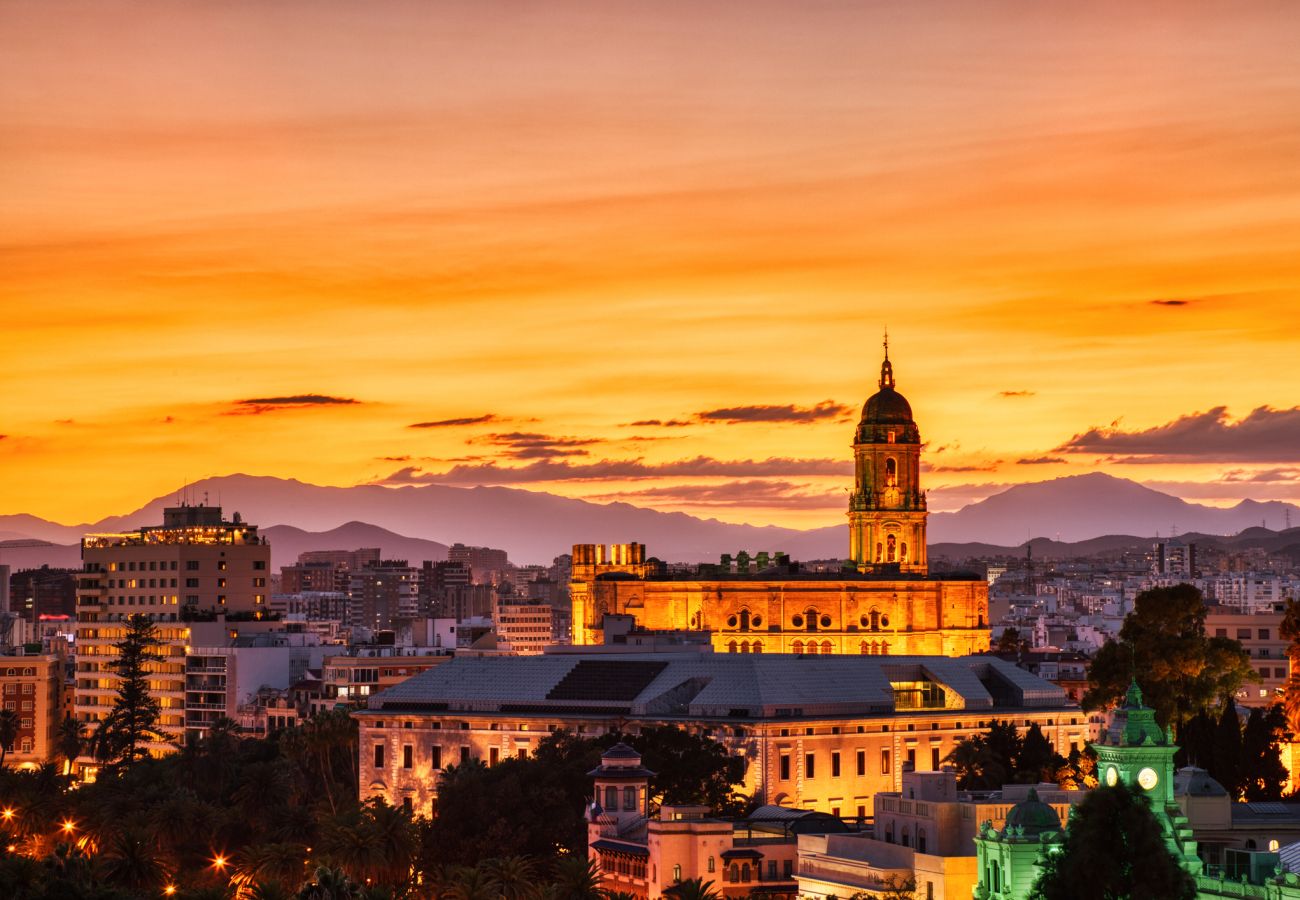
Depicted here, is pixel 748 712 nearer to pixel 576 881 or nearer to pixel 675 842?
pixel 675 842

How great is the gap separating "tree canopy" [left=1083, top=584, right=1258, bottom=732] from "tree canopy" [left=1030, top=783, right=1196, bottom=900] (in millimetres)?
63355

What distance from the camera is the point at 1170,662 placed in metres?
162

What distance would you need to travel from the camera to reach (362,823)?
458 ft

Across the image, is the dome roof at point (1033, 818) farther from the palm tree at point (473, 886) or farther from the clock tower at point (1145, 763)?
the palm tree at point (473, 886)

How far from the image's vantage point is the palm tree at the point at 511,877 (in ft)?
408

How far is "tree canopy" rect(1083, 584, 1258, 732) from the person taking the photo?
162 meters

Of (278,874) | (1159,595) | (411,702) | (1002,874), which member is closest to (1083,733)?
(1159,595)

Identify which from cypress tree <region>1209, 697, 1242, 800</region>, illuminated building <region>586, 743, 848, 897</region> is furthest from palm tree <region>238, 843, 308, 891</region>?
cypress tree <region>1209, 697, 1242, 800</region>

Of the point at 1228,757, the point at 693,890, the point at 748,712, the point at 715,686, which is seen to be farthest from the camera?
the point at 715,686

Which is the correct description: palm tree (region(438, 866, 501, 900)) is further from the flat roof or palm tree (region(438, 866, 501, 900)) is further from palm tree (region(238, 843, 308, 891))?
the flat roof

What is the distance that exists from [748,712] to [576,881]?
54316 millimetres

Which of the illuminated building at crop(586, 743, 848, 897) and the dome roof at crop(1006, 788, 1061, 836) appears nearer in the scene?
the dome roof at crop(1006, 788, 1061, 836)

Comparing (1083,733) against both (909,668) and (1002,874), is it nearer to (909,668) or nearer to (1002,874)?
(909,668)

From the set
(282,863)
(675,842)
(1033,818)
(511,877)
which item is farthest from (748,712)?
(1033,818)
